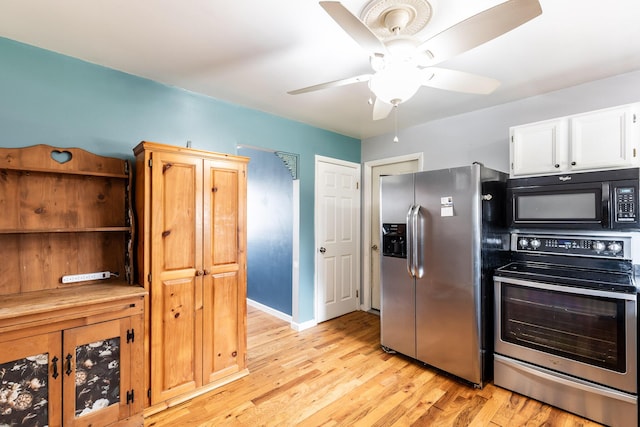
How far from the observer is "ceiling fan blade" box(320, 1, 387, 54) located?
3.47ft

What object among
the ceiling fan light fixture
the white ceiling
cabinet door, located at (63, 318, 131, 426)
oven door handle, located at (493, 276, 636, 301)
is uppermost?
the white ceiling

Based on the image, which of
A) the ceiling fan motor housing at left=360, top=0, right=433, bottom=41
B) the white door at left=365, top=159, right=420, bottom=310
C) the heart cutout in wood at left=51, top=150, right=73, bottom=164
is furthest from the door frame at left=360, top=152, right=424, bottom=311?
the heart cutout in wood at left=51, top=150, right=73, bottom=164

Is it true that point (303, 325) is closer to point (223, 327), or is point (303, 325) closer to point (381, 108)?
point (223, 327)

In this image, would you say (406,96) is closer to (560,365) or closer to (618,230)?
(618,230)

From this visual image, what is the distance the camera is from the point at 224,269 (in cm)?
238

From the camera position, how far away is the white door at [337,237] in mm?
3668

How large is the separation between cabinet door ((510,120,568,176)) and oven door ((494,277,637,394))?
0.93m

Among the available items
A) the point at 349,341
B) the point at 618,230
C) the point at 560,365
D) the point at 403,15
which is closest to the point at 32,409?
the point at 349,341

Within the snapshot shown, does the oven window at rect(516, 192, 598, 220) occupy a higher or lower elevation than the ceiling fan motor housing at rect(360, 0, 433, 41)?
lower

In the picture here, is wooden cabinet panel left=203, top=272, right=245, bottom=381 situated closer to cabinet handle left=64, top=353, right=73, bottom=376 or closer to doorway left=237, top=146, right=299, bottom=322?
cabinet handle left=64, top=353, right=73, bottom=376

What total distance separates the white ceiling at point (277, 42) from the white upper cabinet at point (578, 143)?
1.23 ft

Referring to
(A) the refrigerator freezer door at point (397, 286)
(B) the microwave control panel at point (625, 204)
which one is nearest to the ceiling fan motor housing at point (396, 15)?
(A) the refrigerator freezer door at point (397, 286)

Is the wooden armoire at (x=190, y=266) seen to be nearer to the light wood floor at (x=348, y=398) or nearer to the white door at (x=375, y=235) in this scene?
the light wood floor at (x=348, y=398)

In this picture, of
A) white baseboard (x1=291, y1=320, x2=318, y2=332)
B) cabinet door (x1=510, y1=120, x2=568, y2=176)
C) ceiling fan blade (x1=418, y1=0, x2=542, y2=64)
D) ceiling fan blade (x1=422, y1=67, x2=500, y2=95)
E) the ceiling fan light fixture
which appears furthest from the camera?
white baseboard (x1=291, y1=320, x2=318, y2=332)
